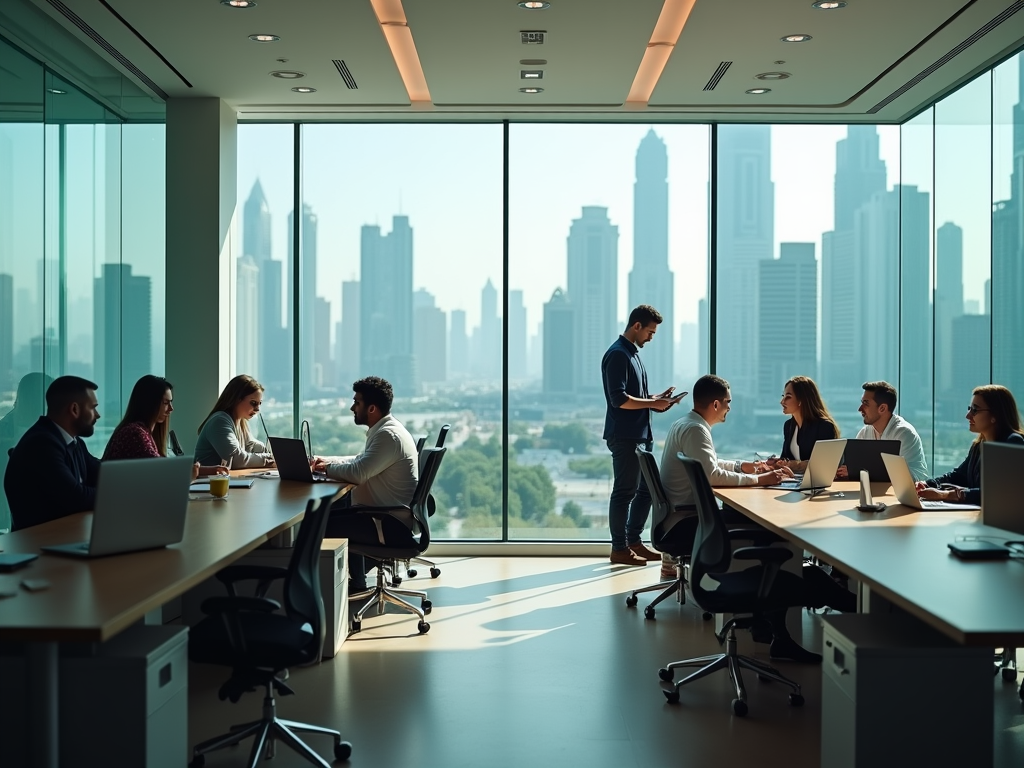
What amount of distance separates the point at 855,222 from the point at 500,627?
5.04 meters

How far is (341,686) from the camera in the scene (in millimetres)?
→ 4945

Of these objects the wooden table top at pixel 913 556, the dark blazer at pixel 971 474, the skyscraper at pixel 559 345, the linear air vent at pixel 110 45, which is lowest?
the wooden table top at pixel 913 556

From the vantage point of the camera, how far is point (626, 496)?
8.18m

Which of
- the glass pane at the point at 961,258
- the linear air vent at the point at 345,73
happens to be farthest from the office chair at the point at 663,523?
the linear air vent at the point at 345,73

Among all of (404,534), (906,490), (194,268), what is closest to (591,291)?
(194,268)

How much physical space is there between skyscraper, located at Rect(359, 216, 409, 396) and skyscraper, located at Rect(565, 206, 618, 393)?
1.25 m

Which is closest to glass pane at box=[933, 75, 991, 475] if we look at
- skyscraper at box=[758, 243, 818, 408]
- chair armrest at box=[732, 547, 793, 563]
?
skyscraper at box=[758, 243, 818, 408]

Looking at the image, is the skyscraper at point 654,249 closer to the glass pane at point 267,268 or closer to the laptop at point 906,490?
the glass pane at point 267,268

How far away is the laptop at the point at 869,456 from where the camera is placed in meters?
6.20

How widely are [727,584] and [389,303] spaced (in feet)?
16.2

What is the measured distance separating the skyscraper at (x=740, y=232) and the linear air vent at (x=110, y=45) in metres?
4.51

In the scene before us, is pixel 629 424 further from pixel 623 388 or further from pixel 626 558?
pixel 626 558

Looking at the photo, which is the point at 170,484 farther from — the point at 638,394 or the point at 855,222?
the point at 855,222

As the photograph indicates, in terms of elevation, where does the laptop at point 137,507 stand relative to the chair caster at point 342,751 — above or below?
above
